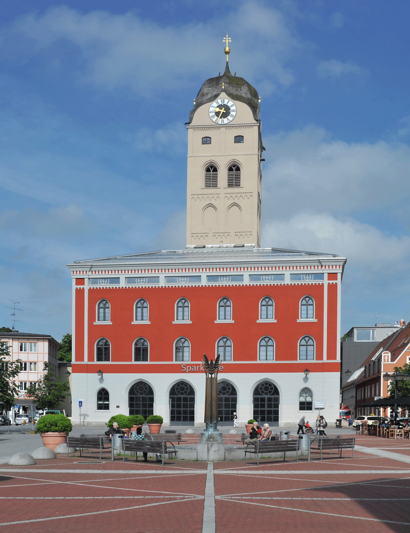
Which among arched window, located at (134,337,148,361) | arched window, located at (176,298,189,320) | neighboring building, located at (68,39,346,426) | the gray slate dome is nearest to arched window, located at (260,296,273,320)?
neighboring building, located at (68,39,346,426)

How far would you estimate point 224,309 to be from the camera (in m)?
51.8

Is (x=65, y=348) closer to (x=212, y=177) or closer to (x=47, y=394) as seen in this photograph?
(x=47, y=394)

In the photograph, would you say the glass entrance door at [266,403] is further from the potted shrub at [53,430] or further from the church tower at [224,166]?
the potted shrub at [53,430]

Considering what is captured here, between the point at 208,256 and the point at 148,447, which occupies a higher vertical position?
the point at 208,256

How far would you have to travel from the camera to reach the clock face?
204 feet

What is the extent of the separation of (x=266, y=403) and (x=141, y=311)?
11.4 meters

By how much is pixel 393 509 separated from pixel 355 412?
3200 inches

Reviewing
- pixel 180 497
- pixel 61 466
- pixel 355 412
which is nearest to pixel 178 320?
pixel 61 466

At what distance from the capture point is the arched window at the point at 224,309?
5175cm

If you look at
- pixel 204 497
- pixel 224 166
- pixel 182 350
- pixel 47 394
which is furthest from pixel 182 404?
pixel 204 497

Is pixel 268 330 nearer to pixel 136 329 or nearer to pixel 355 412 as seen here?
pixel 136 329

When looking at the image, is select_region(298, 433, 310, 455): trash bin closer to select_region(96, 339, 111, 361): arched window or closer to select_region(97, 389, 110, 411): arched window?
select_region(97, 389, 110, 411): arched window

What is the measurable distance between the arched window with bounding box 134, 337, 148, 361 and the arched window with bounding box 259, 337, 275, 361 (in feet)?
27.9

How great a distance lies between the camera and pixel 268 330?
2013 inches
